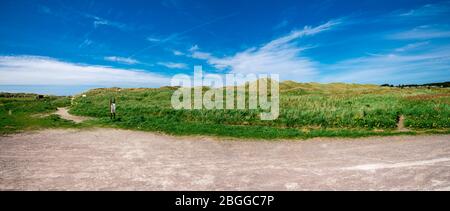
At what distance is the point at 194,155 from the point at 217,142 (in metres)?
2.83

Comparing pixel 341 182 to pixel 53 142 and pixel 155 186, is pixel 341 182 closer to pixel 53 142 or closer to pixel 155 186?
pixel 155 186

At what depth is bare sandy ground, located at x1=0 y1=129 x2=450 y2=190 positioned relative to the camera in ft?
25.4

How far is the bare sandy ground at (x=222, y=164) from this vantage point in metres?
7.74

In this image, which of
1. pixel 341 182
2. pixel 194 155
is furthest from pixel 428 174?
pixel 194 155

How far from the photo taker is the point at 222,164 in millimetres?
9820

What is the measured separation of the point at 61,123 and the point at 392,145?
20.5 metres

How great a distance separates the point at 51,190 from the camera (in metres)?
7.25
